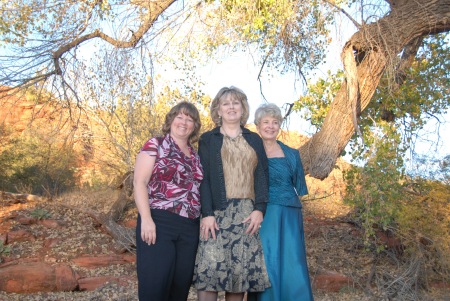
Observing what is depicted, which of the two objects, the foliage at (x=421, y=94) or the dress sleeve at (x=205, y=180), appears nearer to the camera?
the dress sleeve at (x=205, y=180)

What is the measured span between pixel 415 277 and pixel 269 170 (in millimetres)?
3092

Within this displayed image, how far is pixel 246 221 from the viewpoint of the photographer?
10.7 feet

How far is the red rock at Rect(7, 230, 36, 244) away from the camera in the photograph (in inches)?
289

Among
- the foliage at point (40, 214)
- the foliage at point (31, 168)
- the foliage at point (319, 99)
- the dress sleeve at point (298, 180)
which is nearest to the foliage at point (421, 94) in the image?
the foliage at point (319, 99)

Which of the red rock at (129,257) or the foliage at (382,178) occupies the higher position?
the foliage at (382,178)

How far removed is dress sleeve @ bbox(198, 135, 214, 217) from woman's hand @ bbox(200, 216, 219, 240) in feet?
0.11

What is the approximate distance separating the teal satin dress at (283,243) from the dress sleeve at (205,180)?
0.50 metres

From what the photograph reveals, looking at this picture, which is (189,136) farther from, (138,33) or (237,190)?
(138,33)

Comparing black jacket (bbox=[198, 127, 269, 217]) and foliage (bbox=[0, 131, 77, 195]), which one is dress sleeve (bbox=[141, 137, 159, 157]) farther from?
foliage (bbox=[0, 131, 77, 195])

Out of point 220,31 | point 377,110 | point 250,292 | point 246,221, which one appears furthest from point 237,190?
point 377,110

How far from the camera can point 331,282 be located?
20.4 ft

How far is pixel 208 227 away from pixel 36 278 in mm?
3753

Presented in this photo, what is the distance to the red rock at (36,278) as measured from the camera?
233 inches

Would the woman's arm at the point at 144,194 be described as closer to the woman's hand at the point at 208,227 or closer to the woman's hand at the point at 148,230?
the woman's hand at the point at 148,230
